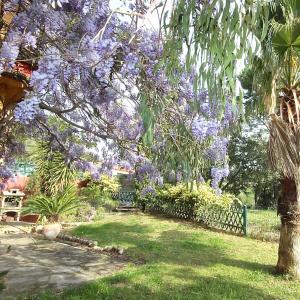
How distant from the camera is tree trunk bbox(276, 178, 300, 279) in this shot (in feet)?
23.9

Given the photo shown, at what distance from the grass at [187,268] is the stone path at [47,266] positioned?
42cm

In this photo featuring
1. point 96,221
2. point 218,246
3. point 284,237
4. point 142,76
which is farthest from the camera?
point 96,221

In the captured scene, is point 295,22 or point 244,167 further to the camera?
point 244,167

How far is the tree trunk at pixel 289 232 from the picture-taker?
7.27 metres

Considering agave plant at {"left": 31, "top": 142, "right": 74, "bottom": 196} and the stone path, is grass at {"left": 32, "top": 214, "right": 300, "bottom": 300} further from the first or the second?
agave plant at {"left": 31, "top": 142, "right": 74, "bottom": 196}

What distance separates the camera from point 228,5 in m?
2.46

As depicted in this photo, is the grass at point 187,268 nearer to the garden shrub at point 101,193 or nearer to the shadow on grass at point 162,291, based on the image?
the shadow on grass at point 162,291

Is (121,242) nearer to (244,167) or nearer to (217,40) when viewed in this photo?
(217,40)

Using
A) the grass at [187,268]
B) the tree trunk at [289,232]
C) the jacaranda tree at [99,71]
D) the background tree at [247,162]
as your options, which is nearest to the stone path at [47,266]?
the grass at [187,268]

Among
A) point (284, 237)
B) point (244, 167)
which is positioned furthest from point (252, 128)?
point (284, 237)

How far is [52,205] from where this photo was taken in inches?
464

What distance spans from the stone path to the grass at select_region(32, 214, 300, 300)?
0.42 m

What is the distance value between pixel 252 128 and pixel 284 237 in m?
22.7

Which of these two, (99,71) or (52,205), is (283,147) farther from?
(52,205)
